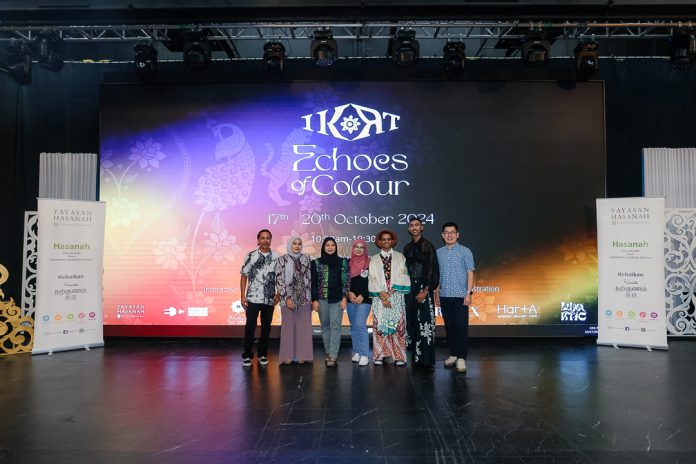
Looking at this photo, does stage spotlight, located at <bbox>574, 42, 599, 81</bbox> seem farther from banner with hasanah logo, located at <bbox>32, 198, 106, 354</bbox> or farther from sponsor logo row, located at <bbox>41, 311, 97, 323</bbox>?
sponsor logo row, located at <bbox>41, 311, 97, 323</bbox>

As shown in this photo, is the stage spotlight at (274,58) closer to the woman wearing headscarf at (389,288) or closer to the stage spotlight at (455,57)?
the stage spotlight at (455,57)

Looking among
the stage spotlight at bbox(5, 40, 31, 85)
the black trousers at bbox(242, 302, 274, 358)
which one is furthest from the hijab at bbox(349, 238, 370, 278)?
the stage spotlight at bbox(5, 40, 31, 85)

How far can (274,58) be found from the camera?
593 cm

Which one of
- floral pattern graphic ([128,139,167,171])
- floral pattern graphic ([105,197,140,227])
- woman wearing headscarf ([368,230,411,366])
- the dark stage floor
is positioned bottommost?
the dark stage floor

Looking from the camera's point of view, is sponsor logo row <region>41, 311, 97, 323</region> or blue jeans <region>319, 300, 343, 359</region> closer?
blue jeans <region>319, 300, 343, 359</region>

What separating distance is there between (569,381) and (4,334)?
601 cm

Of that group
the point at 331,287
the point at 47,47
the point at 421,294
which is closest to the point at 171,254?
the point at 331,287

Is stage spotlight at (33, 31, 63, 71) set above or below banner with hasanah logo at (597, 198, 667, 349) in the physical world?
above

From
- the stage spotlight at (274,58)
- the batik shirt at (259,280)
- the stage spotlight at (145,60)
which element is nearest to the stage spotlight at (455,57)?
the stage spotlight at (274,58)

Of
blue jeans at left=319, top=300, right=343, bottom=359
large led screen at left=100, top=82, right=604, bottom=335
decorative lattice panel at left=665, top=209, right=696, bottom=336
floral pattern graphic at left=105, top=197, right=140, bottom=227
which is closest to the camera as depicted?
blue jeans at left=319, top=300, right=343, bottom=359

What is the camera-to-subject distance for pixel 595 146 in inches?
252

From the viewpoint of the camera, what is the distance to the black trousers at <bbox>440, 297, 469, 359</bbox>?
4687 millimetres

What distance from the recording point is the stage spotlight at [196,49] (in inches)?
229

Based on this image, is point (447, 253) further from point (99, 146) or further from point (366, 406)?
point (99, 146)
